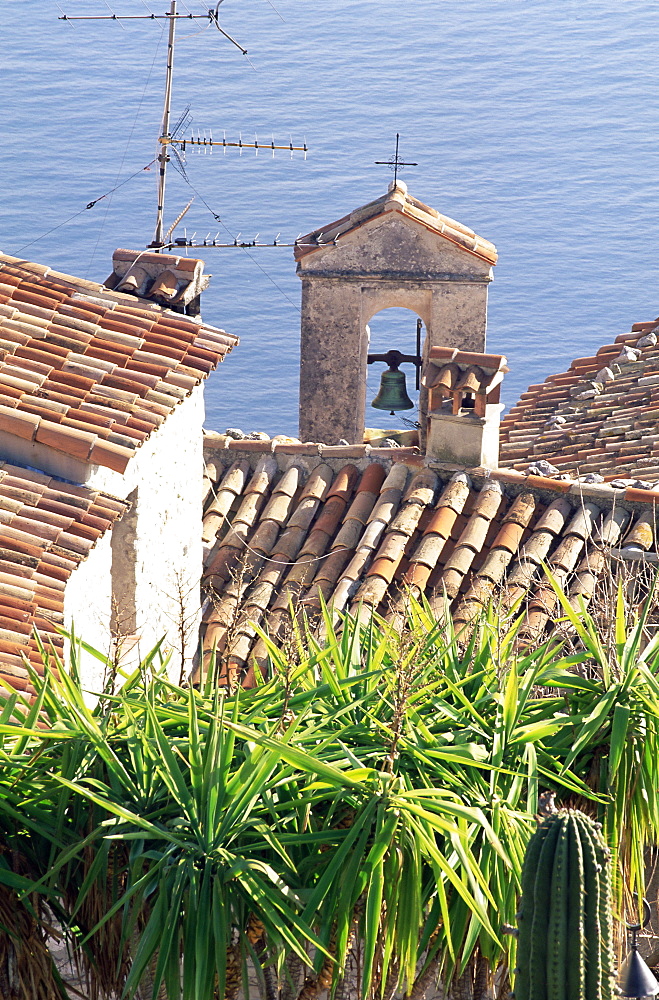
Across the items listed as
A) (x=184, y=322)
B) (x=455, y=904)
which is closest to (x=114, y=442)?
(x=184, y=322)

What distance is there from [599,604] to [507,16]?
73922mm

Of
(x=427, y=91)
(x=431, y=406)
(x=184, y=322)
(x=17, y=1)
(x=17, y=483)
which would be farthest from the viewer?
(x=17, y=1)

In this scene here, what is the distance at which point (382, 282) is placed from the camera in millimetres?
12312

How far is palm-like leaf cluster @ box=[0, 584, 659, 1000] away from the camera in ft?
16.2

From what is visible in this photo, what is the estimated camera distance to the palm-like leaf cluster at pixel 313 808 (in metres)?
4.93

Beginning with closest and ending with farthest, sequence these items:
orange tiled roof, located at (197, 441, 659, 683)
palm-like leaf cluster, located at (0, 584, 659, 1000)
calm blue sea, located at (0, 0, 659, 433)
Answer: palm-like leaf cluster, located at (0, 584, 659, 1000), orange tiled roof, located at (197, 441, 659, 683), calm blue sea, located at (0, 0, 659, 433)

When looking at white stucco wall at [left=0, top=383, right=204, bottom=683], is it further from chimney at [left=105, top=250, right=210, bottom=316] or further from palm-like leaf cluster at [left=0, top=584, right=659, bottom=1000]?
palm-like leaf cluster at [left=0, top=584, right=659, bottom=1000]

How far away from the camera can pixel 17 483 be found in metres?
8.58

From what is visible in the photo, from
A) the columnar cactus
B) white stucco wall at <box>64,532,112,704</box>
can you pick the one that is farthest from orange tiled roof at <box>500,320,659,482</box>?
the columnar cactus

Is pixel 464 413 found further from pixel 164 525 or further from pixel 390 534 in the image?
pixel 164 525

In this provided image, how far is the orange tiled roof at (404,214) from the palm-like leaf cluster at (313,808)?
6.65m

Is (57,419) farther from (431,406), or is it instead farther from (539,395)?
(539,395)

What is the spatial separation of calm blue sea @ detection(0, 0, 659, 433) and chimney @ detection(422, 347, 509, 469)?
27.4 metres

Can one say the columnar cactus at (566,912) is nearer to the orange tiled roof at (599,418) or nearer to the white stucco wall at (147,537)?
the white stucco wall at (147,537)
